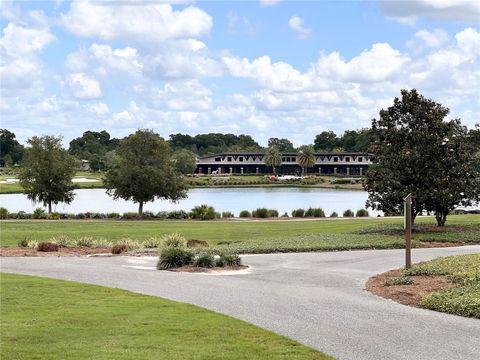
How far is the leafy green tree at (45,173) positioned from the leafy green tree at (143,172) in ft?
12.6

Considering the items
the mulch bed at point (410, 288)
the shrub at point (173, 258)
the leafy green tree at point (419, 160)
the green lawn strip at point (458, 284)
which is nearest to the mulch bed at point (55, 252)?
the shrub at point (173, 258)

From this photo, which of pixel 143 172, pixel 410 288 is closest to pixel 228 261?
pixel 410 288

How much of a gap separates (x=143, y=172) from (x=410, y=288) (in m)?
35.8

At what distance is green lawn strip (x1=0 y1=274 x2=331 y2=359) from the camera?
9.30 m

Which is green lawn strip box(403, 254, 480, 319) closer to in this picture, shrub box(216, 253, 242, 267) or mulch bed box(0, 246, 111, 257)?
shrub box(216, 253, 242, 267)

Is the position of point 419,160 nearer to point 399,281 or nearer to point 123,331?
point 399,281

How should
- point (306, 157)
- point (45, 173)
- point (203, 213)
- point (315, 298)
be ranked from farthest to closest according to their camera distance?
point (306, 157)
point (45, 173)
point (203, 213)
point (315, 298)

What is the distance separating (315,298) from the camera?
14.4m

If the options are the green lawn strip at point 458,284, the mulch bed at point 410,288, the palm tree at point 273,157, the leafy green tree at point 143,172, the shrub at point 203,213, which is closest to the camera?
the green lawn strip at point 458,284

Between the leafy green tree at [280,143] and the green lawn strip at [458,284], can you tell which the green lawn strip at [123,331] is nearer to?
the green lawn strip at [458,284]

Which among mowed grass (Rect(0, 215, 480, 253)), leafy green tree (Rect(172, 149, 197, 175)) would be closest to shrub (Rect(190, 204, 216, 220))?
mowed grass (Rect(0, 215, 480, 253))

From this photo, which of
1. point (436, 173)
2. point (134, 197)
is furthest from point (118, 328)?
point (134, 197)

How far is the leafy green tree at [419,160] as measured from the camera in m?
29.9

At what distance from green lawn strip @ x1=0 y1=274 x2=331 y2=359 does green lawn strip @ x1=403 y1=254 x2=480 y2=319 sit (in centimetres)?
409
